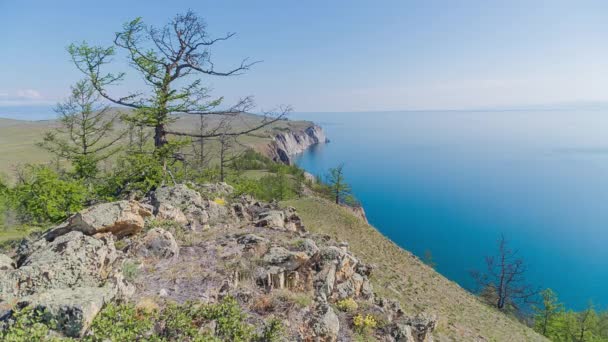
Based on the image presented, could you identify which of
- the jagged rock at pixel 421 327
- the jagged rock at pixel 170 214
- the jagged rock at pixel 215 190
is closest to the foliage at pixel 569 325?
the jagged rock at pixel 421 327

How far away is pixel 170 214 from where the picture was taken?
11180 mm

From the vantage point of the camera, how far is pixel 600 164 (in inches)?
5664

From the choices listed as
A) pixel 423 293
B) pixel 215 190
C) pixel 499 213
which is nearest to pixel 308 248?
pixel 215 190

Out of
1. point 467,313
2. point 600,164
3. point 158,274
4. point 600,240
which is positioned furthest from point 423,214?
point 600,164

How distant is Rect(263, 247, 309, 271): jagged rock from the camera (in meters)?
9.43

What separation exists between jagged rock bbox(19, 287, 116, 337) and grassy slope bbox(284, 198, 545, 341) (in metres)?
11.8

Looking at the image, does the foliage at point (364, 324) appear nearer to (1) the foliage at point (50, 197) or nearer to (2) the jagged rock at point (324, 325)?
(2) the jagged rock at point (324, 325)

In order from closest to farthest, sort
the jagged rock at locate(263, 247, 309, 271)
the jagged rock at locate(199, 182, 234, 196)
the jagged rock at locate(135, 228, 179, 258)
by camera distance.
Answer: the jagged rock at locate(135, 228, 179, 258), the jagged rock at locate(263, 247, 309, 271), the jagged rock at locate(199, 182, 234, 196)

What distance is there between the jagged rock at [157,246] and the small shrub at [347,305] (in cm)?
511

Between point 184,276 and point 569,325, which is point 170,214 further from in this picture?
point 569,325

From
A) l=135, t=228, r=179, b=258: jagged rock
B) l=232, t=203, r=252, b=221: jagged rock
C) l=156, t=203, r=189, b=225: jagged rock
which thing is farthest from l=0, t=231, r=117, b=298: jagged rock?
l=232, t=203, r=252, b=221: jagged rock

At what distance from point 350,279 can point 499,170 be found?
139593 mm

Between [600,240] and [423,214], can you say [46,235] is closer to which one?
[423,214]

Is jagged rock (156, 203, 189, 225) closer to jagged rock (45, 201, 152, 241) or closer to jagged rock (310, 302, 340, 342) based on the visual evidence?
jagged rock (45, 201, 152, 241)
